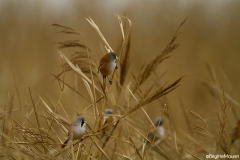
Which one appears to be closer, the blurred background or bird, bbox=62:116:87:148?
bird, bbox=62:116:87:148

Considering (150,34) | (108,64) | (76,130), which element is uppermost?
(150,34)

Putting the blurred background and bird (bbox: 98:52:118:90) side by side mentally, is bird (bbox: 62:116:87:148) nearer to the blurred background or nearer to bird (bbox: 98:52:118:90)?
bird (bbox: 98:52:118:90)

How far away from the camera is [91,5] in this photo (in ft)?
20.6

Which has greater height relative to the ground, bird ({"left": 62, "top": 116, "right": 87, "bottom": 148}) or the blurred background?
the blurred background

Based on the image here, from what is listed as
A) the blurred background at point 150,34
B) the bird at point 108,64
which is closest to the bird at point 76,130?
the bird at point 108,64

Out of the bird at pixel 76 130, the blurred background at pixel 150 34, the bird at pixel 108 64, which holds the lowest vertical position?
the bird at pixel 76 130

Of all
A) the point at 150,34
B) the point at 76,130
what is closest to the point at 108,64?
the point at 76,130

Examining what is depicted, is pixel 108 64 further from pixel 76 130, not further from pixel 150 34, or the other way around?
pixel 150 34

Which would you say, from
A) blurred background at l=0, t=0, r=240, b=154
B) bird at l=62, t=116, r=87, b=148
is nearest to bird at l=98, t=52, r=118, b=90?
bird at l=62, t=116, r=87, b=148

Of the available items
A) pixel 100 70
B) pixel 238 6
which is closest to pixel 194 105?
pixel 238 6

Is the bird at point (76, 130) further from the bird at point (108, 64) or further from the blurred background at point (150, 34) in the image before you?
the blurred background at point (150, 34)

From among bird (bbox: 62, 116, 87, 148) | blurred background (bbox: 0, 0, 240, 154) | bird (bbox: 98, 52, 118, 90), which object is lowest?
bird (bbox: 62, 116, 87, 148)

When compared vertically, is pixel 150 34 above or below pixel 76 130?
above

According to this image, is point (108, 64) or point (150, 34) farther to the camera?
point (150, 34)
